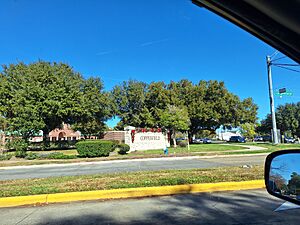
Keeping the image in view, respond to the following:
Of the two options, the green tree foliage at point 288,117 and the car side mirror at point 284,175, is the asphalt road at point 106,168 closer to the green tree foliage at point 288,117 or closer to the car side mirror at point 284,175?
the car side mirror at point 284,175

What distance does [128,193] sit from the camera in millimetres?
6699

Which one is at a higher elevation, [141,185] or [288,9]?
[288,9]

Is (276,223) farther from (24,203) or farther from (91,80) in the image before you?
(91,80)

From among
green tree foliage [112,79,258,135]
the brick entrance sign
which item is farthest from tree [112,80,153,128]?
the brick entrance sign

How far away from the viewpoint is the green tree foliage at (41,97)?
95.0 ft

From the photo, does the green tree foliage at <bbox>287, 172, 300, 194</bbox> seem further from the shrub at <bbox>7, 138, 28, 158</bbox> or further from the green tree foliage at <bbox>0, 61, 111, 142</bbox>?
the green tree foliage at <bbox>0, 61, 111, 142</bbox>

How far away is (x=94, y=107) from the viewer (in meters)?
39.8

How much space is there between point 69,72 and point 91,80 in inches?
168

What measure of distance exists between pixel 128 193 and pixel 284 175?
540 cm

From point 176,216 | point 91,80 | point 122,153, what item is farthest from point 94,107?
point 176,216

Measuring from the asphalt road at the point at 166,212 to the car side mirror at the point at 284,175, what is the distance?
310cm

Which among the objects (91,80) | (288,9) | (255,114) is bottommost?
(288,9)

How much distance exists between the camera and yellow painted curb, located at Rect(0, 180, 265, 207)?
20.6 feet

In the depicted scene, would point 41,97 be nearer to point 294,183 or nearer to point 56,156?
point 56,156
